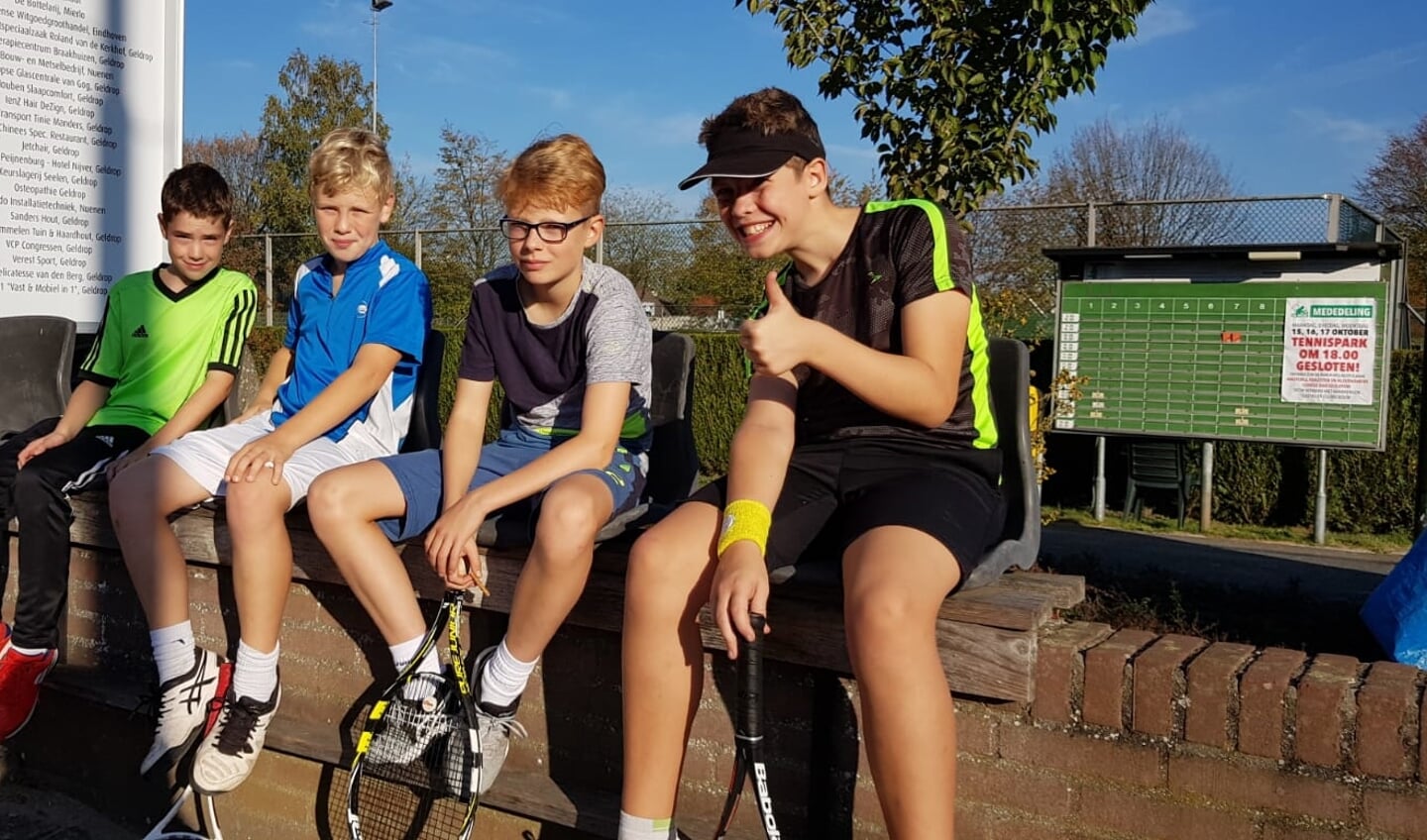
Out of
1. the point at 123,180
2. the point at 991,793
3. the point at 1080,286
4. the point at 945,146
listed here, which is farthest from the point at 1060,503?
the point at 991,793

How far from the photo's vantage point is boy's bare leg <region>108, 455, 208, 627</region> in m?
3.42

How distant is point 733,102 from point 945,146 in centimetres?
274

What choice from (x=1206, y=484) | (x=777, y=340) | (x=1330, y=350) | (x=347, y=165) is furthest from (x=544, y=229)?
(x=1206, y=484)

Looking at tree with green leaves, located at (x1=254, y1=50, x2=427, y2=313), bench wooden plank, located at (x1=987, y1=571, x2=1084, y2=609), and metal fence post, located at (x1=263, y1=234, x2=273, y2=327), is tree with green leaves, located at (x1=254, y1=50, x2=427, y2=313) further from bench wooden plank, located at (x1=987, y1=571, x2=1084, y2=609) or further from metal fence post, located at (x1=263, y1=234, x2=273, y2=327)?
bench wooden plank, located at (x1=987, y1=571, x2=1084, y2=609)

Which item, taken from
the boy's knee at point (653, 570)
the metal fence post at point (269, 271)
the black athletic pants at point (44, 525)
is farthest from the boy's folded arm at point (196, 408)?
the metal fence post at point (269, 271)

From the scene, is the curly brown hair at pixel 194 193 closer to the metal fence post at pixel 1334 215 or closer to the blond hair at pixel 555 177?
the blond hair at pixel 555 177

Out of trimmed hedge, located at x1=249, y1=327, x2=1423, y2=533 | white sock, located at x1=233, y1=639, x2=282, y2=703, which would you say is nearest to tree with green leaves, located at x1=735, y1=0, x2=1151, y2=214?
white sock, located at x1=233, y1=639, x2=282, y2=703

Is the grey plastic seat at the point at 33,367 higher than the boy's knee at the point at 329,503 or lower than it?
higher

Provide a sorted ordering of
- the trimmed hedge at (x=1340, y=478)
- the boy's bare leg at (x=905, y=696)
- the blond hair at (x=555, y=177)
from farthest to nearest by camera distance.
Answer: the trimmed hedge at (x=1340, y=478) < the blond hair at (x=555, y=177) < the boy's bare leg at (x=905, y=696)

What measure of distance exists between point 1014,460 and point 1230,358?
24.3 feet

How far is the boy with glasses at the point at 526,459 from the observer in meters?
2.84

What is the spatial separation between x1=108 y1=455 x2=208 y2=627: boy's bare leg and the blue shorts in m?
0.66

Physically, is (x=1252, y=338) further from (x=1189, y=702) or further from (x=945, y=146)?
(x=1189, y=702)

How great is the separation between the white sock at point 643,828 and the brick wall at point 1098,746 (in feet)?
0.78
